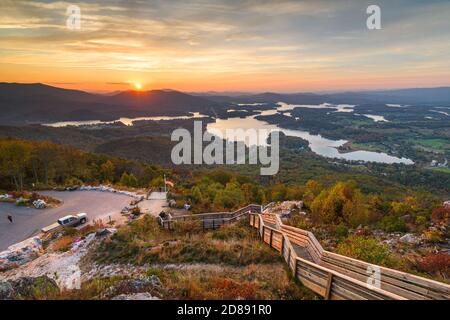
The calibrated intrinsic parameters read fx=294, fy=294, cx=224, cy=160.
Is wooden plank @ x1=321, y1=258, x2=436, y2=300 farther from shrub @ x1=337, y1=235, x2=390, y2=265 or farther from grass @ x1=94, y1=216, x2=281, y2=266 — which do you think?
grass @ x1=94, y1=216, x2=281, y2=266

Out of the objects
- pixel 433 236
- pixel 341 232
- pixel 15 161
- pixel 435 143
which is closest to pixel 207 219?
pixel 341 232

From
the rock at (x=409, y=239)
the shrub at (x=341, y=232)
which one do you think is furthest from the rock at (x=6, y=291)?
the rock at (x=409, y=239)

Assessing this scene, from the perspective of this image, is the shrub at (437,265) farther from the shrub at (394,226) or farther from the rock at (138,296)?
the rock at (138,296)

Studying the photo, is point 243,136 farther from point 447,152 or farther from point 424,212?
point 424,212

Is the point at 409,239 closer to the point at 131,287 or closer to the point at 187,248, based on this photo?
the point at 187,248
